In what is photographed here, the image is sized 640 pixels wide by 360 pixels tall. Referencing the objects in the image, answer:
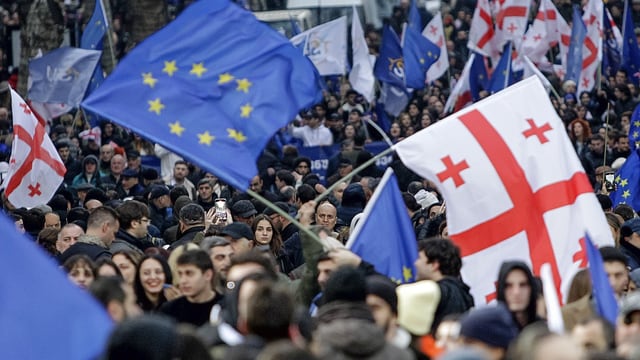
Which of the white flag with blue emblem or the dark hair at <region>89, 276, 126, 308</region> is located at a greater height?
the dark hair at <region>89, 276, 126, 308</region>

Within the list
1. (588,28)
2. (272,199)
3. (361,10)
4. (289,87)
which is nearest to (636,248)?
(289,87)

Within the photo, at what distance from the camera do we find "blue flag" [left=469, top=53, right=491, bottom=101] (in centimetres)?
2609

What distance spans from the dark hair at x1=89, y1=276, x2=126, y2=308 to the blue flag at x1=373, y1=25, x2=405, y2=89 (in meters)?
19.4

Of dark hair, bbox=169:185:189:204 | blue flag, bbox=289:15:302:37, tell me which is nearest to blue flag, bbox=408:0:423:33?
blue flag, bbox=289:15:302:37

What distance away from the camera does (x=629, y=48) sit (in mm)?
26031

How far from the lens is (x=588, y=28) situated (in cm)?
2641

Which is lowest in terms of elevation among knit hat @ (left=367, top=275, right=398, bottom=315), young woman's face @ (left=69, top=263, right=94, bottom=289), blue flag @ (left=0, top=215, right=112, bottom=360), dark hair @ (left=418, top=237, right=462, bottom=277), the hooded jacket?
young woman's face @ (left=69, top=263, right=94, bottom=289)

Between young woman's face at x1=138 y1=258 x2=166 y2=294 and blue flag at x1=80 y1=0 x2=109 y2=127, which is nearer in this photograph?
young woman's face at x1=138 y1=258 x2=166 y2=294

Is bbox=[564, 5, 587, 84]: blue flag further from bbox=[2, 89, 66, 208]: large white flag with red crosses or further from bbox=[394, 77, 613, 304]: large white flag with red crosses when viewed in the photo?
bbox=[394, 77, 613, 304]: large white flag with red crosses

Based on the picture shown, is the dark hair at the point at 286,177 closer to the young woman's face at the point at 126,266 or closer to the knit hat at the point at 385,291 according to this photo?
the young woman's face at the point at 126,266

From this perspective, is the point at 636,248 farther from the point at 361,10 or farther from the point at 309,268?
the point at 361,10

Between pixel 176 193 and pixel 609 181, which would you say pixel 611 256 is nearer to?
pixel 609 181

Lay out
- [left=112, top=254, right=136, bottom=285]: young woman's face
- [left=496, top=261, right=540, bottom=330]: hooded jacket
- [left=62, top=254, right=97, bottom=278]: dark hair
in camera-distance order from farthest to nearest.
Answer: [left=112, top=254, right=136, bottom=285]: young woman's face < [left=62, top=254, right=97, bottom=278]: dark hair < [left=496, top=261, right=540, bottom=330]: hooded jacket

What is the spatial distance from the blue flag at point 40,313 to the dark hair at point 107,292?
4.18 feet
